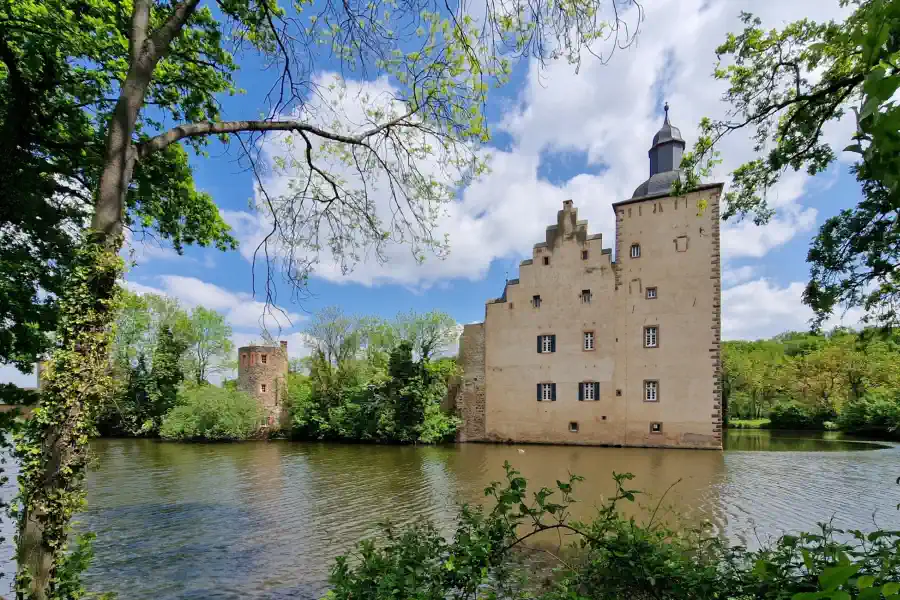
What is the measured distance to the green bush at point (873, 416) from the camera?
30.0 meters

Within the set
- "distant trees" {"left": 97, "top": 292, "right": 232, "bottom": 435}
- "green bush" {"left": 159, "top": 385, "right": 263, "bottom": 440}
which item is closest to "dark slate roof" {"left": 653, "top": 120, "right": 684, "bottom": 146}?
"green bush" {"left": 159, "top": 385, "right": 263, "bottom": 440}

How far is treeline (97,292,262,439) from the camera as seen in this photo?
30812mm

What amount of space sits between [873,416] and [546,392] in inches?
897

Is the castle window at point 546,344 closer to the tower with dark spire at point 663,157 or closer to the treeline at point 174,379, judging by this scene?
the tower with dark spire at point 663,157

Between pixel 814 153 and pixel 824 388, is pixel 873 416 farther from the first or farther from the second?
pixel 814 153

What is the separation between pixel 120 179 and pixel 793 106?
324 inches

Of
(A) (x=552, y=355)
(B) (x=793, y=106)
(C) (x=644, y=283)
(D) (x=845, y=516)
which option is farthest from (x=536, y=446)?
(B) (x=793, y=106)

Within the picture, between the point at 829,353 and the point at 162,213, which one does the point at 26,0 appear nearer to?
the point at 162,213

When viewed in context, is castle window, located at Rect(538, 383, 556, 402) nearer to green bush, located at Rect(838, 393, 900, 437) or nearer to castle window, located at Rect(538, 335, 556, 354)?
castle window, located at Rect(538, 335, 556, 354)

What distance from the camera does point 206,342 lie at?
130ft

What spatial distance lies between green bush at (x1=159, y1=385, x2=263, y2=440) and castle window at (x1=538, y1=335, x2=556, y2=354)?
1897cm

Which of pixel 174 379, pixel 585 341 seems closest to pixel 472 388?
pixel 585 341

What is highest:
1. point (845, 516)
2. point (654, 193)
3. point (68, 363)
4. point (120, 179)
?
point (654, 193)

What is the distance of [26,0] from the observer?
17.6ft
